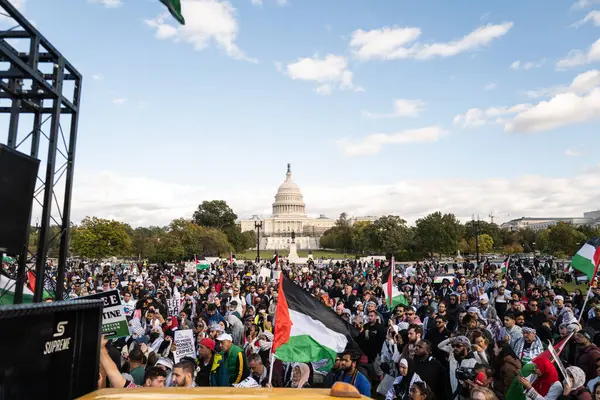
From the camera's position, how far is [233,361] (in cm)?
670

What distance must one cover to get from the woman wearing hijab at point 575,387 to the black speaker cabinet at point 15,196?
24.4 ft

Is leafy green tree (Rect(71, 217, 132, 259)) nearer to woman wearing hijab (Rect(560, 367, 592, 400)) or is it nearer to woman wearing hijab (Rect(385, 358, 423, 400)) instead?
woman wearing hijab (Rect(385, 358, 423, 400))

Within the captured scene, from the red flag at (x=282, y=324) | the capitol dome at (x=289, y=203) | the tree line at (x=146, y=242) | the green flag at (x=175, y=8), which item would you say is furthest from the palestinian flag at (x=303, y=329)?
the capitol dome at (x=289, y=203)

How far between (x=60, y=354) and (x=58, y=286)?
498 centimetres

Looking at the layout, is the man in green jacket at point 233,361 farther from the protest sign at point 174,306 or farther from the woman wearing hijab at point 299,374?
the protest sign at point 174,306

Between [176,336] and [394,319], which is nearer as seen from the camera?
[176,336]

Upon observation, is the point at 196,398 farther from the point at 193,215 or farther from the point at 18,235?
the point at 193,215

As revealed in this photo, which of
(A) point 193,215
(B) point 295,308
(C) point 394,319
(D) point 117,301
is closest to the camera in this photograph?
(B) point 295,308

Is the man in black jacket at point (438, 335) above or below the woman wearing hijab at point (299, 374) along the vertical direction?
above

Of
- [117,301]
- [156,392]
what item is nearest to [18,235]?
[117,301]

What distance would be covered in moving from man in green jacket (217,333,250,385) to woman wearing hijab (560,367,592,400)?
396 cm

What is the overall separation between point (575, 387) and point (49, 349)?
207 inches

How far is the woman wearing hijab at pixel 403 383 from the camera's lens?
5700mm

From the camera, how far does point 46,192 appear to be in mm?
8148
